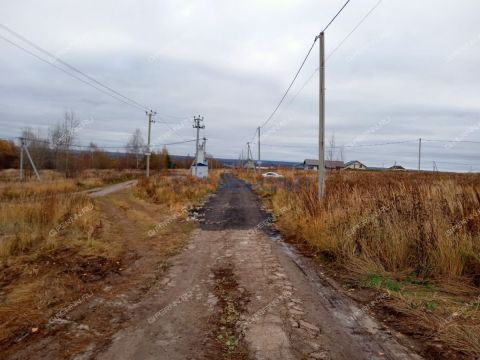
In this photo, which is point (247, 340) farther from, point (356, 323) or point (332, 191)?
point (332, 191)

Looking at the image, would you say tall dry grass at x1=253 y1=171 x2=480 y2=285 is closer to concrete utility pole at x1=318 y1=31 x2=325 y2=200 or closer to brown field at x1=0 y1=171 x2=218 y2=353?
concrete utility pole at x1=318 y1=31 x2=325 y2=200

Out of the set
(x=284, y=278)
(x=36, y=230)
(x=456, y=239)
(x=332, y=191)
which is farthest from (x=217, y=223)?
(x=456, y=239)

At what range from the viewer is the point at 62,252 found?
6.73 meters

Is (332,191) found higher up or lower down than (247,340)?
higher up

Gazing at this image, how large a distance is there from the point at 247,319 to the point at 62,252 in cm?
433

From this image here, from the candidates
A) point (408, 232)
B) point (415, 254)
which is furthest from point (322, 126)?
point (415, 254)

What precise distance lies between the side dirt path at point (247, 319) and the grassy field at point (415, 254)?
0.45m

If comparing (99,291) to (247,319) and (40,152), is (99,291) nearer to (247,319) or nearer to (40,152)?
(247,319)

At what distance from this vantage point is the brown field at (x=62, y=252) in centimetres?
431

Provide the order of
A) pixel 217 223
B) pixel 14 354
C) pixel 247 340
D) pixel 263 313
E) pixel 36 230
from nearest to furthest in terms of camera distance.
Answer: pixel 14 354 < pixel 247 340 < pixel 263 313 < pixel 36 230 < pixel 217 223

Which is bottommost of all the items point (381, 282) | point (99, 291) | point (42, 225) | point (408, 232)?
point (99, 291)

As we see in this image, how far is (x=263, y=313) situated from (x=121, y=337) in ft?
5.13

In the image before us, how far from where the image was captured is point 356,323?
13.1ft

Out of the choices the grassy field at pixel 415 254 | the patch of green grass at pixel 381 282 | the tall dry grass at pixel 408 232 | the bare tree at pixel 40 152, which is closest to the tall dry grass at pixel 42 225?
the grassy field at pixel 415 254
